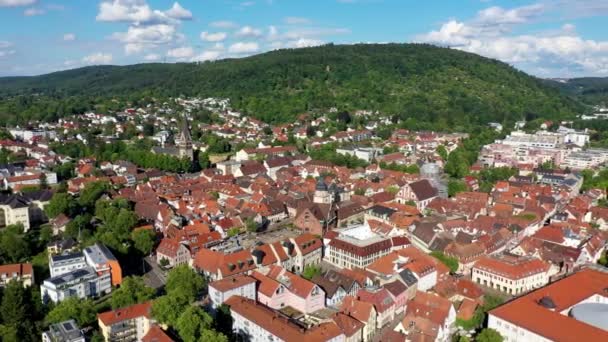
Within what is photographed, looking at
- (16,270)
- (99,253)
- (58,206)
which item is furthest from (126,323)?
(58,206)

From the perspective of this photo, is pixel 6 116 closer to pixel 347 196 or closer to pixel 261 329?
pixel 347 196

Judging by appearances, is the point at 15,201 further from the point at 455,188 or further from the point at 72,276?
the point at 455,188

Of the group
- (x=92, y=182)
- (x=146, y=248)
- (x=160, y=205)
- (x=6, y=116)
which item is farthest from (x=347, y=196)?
(x=6, y=116)

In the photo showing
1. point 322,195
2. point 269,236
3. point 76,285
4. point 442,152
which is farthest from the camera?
point 442,152

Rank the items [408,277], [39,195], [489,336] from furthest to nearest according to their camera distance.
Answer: [39,195]
[408,277]
[489,336]

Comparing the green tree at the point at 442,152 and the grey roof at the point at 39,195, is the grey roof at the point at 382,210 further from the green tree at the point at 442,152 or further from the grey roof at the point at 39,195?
the grey roof at the point at 39,195

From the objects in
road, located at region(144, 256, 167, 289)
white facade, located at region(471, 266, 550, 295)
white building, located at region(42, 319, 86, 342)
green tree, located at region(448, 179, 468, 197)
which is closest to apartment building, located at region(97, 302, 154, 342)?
white building, located at region(42, 319, 86, 342)
